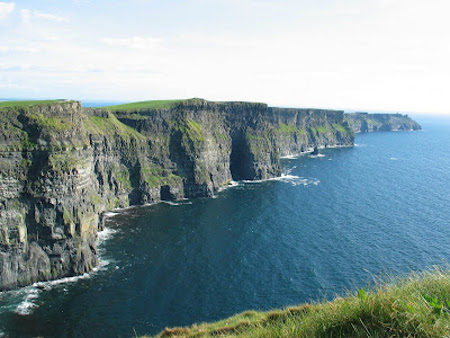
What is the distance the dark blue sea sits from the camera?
56.1 metres

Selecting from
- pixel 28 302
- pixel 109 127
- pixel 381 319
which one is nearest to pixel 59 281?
pixel 28 302

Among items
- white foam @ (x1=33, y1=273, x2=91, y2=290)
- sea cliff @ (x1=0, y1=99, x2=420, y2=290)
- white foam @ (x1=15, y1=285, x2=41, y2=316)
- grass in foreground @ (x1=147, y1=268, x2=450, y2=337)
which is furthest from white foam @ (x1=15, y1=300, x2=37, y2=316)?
grass in foreground @ (x1=147, y1=268, x2=450, y2=337)

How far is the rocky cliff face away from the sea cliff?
193 millimetres

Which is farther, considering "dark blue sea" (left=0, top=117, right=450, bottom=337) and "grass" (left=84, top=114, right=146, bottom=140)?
"grass" (left=84, top=114, right=146, bottom=140)

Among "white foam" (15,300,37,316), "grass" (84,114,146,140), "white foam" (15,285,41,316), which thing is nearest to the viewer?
"white foam" (15,300,37,316)

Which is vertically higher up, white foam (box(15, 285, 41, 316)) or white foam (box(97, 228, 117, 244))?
white foam (box(97, 228, 117, 244))

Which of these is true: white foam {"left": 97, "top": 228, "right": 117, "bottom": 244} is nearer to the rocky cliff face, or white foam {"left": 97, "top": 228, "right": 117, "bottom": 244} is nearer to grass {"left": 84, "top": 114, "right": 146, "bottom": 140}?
the rocky cliff face

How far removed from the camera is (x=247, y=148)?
15550 centimetres

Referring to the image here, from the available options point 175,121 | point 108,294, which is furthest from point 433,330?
point 175,121

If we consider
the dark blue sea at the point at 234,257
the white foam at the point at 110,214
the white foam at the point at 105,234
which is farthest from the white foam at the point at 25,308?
the white foam at the point at 110,214

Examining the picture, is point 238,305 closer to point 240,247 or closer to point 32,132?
point 240,247

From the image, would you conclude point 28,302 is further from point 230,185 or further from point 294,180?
point 294,180

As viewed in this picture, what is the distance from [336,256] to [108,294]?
165 feet

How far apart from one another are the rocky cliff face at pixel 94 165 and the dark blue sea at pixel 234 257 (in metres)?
6.16
